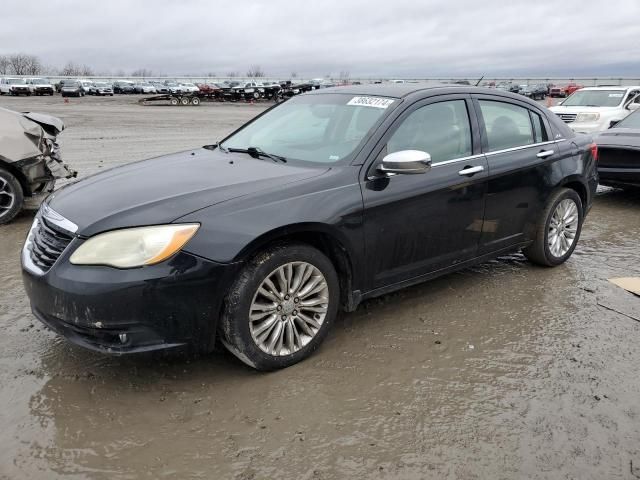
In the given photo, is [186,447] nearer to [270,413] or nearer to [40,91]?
[270,413]

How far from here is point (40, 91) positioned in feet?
164

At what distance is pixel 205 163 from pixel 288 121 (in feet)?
2.80

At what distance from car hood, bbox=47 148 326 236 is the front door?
20.2 inches

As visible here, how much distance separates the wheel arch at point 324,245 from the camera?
3.10 meters

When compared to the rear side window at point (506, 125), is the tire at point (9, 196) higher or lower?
lower

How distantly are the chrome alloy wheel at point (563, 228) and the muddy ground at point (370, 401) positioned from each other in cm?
71

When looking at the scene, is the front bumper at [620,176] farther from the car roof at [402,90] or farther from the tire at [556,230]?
the car roof at [402,90]

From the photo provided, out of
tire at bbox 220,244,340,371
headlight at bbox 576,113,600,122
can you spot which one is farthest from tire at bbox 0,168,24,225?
headlight at bbox 576,113,600,122

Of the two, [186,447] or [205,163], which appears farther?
[205,163]

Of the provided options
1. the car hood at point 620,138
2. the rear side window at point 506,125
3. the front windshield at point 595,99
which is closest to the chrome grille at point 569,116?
the front windshield at point 595,99

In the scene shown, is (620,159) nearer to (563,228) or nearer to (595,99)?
Answer: (563,228)

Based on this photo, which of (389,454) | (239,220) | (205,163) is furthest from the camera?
(205,163)

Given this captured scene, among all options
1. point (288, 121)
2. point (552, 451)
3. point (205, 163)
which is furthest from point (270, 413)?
point (288, 121)

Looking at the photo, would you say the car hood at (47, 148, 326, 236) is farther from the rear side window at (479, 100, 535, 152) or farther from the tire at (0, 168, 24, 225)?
the tire at (0, 168, 24, 225)
